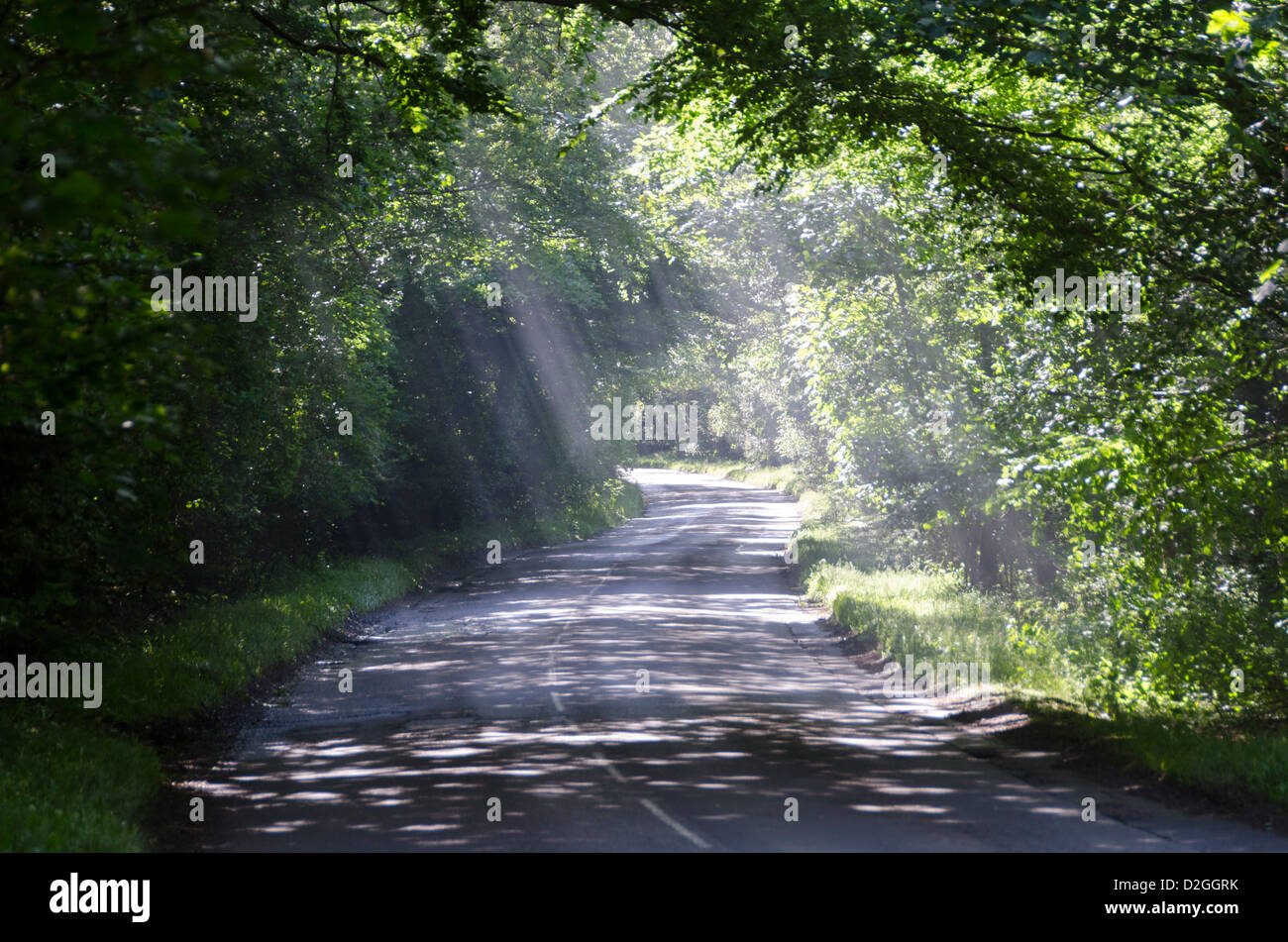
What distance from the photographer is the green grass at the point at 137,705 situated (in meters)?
8.06

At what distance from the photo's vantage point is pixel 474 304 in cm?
3456

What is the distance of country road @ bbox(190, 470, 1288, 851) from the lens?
858 cm

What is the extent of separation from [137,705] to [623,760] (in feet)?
18.8

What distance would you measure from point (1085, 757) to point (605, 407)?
3197 cm

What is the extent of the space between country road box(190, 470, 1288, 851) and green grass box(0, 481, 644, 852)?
725 millimetres

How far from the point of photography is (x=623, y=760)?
11.3m

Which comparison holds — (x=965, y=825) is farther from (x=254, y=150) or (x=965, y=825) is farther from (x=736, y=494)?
(x=736, y=494)
